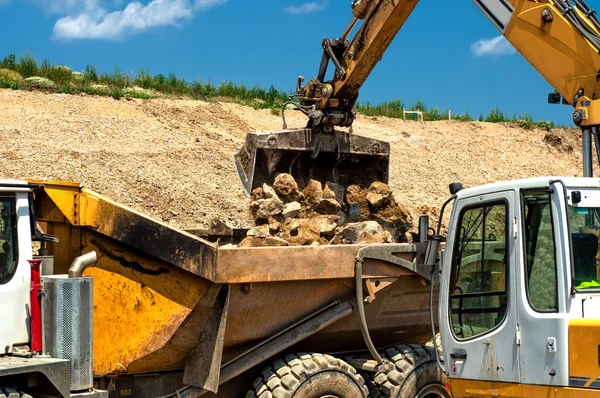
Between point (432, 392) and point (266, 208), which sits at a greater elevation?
point (266, 208)

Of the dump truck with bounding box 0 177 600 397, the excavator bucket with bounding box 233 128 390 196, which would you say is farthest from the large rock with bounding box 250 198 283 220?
the dump truck with bounding box 0 177 600 397

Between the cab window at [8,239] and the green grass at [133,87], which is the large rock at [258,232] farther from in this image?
the green grass at [133,87]

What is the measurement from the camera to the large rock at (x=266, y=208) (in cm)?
969

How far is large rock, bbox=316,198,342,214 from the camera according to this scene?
9906mm

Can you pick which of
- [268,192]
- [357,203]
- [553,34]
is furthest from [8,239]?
[357,203]

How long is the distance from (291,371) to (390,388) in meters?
0.92

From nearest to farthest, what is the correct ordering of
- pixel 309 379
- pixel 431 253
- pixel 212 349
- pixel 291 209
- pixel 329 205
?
1. pixel 212 349
2. pixel 309 379
3. pixel 431 253
4. pixel 291 209
5. pixel 329 205

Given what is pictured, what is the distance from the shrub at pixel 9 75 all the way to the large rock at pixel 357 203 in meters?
13.1

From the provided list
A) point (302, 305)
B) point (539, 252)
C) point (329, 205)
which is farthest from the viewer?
point (329, 205)

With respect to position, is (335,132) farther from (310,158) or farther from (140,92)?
(140,92)

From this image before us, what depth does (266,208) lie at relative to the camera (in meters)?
9.71

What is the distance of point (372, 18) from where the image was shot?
33.7 ft

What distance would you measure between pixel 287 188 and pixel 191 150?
8849mm

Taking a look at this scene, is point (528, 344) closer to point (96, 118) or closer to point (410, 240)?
point (410, 240)
